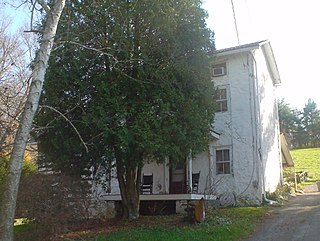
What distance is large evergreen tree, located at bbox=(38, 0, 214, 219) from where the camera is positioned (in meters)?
11.5

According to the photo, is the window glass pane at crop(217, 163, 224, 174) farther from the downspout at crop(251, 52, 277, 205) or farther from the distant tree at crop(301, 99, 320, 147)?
the distant tree at crop(301, 99, 320, 147)

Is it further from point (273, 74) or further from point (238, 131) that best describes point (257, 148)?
A: point (273, 74)

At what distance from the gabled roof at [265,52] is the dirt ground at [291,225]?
6.25 meters

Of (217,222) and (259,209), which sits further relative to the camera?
(259,209)

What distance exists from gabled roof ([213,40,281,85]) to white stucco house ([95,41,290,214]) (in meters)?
0.05

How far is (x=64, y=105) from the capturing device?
12.1 meters

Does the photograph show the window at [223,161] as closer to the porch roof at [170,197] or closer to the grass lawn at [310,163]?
the porch roof at [170,197]

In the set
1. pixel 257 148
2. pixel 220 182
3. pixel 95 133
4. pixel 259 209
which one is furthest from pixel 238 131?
pixel 95 133

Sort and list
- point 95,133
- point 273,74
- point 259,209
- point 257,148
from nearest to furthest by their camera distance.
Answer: point 95,133 < point 259,209 < point 257,148 < point 273,74

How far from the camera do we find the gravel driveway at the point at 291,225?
10.4 metres

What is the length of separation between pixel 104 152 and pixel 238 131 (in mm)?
8319

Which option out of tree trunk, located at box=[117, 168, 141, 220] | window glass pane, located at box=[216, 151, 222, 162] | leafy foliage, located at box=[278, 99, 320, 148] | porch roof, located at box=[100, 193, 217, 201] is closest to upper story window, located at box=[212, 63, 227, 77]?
window glass pane, located at box=[216, 151, 222, 162]

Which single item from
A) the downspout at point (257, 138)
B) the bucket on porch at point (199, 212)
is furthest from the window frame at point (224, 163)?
the bucket on porch at point (199, 212)

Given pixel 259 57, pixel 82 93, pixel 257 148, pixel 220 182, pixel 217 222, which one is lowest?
pixel 217 222
